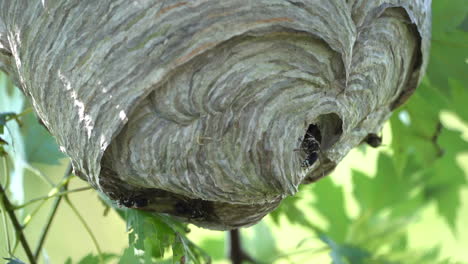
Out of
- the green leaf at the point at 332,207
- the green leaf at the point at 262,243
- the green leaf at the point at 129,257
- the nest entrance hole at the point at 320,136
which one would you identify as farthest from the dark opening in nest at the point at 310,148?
the green leaf at the point at 262,243

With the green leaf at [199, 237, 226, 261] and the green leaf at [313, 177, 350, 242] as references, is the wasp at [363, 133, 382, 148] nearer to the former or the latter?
the green leaf at [313, 177, 350, 242]

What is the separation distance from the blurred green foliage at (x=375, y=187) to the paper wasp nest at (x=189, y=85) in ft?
0.91

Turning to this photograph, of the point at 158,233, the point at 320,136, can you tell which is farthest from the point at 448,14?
the point at 158,233

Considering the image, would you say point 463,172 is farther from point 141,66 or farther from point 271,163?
point 141,66

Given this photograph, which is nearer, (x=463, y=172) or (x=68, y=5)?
(x=68, y=5)

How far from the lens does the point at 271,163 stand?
2078 millimetres

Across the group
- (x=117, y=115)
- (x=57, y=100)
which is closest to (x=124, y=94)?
(x=117, y=115)

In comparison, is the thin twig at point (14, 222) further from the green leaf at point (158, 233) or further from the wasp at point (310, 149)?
the wasp at point (310, 149)

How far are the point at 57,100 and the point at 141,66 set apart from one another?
275 millimetres

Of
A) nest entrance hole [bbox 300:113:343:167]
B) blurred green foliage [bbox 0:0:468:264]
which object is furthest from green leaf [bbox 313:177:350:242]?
nest entrance hole [bbox 300:113:343:167]

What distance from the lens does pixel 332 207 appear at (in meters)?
3.75

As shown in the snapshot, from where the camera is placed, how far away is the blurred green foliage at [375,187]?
248 cm

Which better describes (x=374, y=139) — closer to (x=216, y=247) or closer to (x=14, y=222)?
(x=14, y=222)

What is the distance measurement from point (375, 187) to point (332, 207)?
9.1 inches
